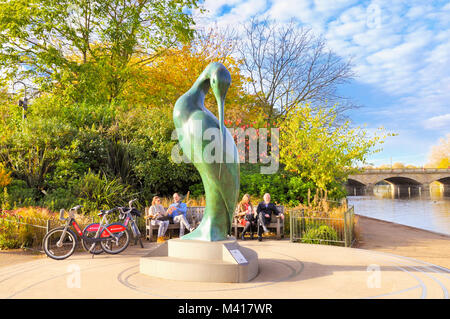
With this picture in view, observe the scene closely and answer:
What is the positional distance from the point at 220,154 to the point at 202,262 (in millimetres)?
1506

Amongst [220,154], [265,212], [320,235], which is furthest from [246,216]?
[220,154]

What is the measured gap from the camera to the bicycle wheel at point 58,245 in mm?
6172

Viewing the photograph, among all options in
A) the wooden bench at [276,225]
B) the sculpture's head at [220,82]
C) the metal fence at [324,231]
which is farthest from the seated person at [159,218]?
the sculpture's head at [220,82]

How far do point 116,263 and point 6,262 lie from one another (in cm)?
221

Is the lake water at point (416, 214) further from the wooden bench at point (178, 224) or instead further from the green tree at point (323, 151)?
the wooden bench at point (178, 224)

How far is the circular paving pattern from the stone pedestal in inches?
4.5

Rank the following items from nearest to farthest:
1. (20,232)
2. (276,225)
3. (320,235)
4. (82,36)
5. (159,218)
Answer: (20,232) < (320,235) < (159,218) < (276,225) < (82,36)

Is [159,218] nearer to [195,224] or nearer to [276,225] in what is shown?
[195,224]

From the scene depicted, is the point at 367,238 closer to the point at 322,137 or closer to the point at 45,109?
the point at 322,137

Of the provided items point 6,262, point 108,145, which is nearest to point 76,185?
point 108,145

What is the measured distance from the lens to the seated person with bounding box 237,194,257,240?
28.3 feet

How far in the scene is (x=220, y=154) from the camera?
488cm

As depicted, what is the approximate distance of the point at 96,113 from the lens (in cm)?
1385

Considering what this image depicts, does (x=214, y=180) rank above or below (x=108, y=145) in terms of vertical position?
below
